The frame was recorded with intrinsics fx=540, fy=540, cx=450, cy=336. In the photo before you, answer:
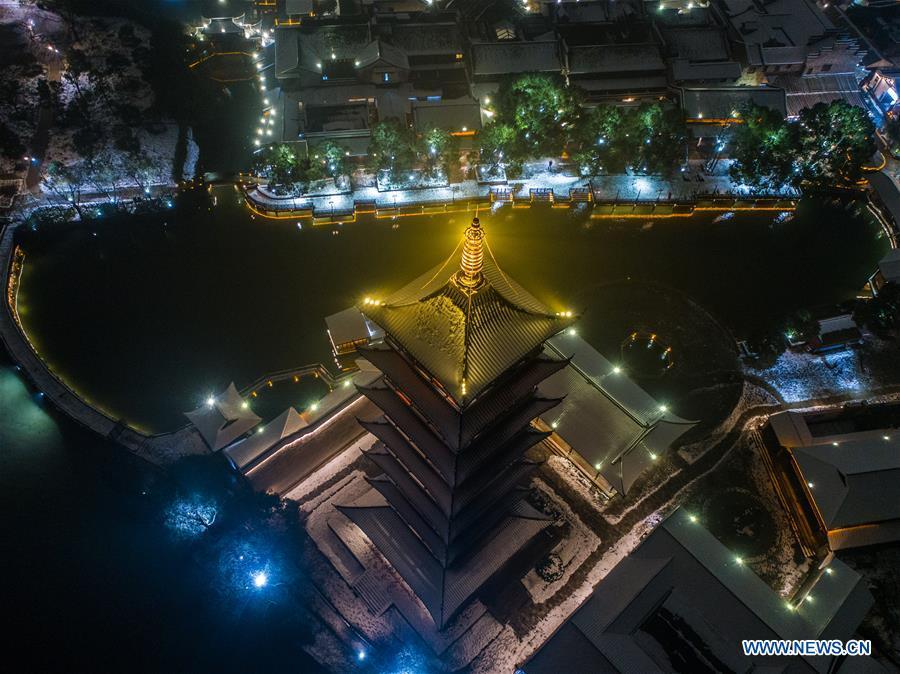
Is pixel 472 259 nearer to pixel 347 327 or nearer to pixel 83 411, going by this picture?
pixel 347 327

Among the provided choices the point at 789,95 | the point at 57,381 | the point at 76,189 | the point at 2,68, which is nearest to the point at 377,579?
the point at 57,381

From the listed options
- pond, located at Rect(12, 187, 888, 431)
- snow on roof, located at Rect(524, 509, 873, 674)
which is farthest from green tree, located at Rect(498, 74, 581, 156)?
snow on roof, located at Rect(524, 509, 873, 674)

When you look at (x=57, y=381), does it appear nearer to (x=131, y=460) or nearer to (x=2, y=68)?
(x=131, y=460)

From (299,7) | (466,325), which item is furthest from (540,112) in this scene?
(466,325)

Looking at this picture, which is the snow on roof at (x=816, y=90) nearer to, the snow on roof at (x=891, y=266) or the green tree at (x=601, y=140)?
the snow on roof at (x=891, y=266)

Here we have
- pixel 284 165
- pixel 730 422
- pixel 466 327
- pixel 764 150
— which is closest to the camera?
pixel 466 327

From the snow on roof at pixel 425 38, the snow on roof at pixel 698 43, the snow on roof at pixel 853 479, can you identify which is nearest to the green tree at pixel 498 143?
the snow on roof at pixel 425 38

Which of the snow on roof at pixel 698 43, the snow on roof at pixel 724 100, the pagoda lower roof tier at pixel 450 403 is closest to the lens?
the pagoda lower roof tier at pixel 450 403

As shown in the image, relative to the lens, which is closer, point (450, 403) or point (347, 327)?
point (450, 403)
